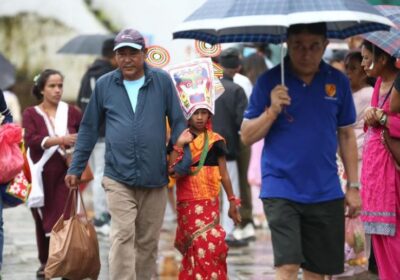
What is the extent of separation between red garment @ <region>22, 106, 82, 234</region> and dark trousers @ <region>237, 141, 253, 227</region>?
330 centimetres

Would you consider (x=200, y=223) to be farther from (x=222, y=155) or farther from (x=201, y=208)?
(x=222, y=155)

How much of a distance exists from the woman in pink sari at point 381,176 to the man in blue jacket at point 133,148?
1611mm

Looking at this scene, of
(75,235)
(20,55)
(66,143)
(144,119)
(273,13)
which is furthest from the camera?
(20,55)

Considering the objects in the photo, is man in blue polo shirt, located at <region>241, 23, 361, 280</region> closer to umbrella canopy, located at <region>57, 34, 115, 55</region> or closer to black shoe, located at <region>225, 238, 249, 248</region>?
black shoe, located at <region>225, 238, 249, 248</region>

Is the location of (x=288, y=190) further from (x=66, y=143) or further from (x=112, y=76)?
(x=66, y=143)

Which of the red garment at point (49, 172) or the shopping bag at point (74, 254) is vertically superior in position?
the red garment at point (49, 172)

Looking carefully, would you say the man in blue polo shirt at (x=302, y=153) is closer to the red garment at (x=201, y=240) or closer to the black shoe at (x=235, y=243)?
the red garment at (x=201, y=240)

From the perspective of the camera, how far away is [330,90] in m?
7.48

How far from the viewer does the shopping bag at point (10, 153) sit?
9.26 m

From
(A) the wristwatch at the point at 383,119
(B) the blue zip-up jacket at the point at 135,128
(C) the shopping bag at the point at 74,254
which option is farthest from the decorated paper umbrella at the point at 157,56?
(A) the wristwatch at the point at 383,119

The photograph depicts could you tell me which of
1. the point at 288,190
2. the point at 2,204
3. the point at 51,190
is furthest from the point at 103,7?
the point at 288,190

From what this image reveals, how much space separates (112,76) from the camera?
887 cm

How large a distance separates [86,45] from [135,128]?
8.55 metres

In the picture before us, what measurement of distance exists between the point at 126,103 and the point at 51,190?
7.42 feet
